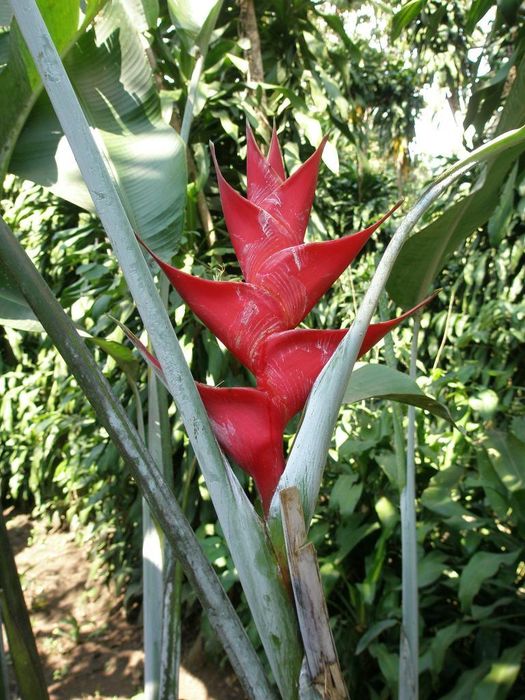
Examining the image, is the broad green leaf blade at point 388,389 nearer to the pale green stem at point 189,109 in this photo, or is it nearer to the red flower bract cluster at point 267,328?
the red flower bract cluster at point 267,328

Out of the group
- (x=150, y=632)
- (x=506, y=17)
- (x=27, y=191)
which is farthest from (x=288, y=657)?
(x=27, y=191)

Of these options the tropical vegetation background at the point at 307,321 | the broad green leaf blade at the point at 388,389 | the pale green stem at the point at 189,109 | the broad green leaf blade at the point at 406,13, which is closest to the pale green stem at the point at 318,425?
the broad green leaf blade at the point at 388,389

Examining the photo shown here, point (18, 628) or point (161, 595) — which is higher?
point (18, 628)

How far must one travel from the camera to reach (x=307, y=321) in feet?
7.48

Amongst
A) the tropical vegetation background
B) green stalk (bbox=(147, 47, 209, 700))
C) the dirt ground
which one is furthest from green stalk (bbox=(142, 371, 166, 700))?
the dirt ground

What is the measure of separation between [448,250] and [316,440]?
0.53 m

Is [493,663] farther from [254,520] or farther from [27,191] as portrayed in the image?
[27,191]

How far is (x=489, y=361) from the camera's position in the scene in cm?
279

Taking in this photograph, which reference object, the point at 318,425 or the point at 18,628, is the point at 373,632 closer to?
the point at 18,628

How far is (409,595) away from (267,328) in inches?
22.7

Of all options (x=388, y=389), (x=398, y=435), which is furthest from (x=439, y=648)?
(x=388, y=389)

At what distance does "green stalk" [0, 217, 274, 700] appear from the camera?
504mm

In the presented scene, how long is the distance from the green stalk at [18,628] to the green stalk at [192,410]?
0.92 feet

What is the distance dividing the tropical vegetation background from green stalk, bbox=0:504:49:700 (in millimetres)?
347
